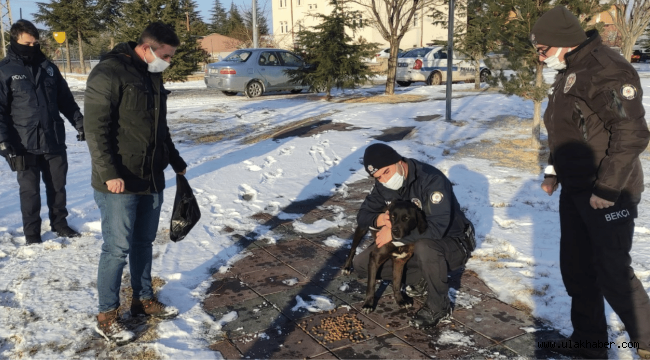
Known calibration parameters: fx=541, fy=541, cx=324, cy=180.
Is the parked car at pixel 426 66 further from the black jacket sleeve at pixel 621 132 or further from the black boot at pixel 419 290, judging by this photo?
the black jacket sleeve at pixel 621 132

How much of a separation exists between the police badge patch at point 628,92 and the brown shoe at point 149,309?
3036mm

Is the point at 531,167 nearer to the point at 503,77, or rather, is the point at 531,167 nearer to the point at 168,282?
the point at 503,77

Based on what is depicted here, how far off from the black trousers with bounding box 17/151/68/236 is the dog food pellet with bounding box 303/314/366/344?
9.95 ft

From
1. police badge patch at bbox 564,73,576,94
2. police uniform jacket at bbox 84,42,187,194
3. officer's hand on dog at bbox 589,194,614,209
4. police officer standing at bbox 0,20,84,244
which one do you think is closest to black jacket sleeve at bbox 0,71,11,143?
police officer standing at bbox 0,20,84,244

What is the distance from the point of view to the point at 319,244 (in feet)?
16.9

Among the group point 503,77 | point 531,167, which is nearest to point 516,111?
point 503,77

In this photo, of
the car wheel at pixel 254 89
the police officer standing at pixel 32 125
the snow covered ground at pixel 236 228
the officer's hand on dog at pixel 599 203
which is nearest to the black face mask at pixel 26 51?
the police officer standing at pixel 32 125

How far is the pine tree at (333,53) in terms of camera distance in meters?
14.4

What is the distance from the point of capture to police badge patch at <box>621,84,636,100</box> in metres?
2.72

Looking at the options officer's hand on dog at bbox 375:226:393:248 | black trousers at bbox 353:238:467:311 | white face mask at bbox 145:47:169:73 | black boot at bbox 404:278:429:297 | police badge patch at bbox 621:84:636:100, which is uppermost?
white face mask at bbox 145:47:169:73

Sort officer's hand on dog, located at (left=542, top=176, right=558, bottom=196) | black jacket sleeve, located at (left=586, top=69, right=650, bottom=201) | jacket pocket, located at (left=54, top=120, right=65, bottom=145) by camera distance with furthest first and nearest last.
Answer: jacket pocket, located at (left=54, top=120, right=65, bottom=145) < officer's hand on dog, located at (left=542, top=176, right=558, bottom=196) < black jacket sleeve, located at (left=586, top=69, right=650, bottom=201)


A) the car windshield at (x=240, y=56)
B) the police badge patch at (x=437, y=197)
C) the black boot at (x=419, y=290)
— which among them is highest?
the car windshield at (x=240, y=56)

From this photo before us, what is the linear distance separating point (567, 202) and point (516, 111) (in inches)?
407

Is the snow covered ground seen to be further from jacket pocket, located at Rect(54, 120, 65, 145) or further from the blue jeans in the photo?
jacket pocket, located at Rect(54, 120, 65, 145)
